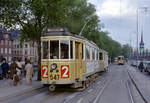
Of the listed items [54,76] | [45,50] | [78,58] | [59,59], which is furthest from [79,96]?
[45,50]

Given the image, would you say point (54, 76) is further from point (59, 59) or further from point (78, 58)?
point (78, 58)

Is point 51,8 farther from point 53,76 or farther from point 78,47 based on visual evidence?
point 53,76

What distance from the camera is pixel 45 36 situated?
12.1m

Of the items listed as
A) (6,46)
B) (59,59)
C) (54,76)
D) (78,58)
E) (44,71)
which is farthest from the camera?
(6,46)

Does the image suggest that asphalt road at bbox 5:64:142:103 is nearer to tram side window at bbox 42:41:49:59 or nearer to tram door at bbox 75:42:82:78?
tram door at bbox 75:42:82:78

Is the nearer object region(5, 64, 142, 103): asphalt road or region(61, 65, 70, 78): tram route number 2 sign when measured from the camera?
region(5, 64, 142, 103): asphalt road

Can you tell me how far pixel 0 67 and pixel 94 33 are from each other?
3274 cm

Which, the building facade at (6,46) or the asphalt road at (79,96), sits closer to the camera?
the asphalt road at (79,96)

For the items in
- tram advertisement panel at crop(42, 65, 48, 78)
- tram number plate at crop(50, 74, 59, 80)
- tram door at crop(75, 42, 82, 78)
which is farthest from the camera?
tram door at crop(75, 42, 82, 78)

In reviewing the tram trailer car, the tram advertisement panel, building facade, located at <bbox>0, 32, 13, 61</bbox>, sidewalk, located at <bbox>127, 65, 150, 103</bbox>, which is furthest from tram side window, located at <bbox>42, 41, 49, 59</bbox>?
building facade, located at <bbox>0, 32, 13, 61</bbox>

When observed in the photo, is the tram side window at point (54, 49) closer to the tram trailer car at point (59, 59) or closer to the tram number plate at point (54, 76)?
the tram trailer car at point (59, 59)

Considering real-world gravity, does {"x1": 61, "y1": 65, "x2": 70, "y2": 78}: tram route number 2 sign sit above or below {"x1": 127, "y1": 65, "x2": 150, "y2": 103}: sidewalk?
above

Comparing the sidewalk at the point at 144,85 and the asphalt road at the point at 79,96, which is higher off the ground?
the asphalt road at the point at 79,96

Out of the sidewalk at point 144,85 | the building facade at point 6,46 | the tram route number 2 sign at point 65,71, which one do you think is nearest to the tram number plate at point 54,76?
the tram route number 2 sign at point 65,71
